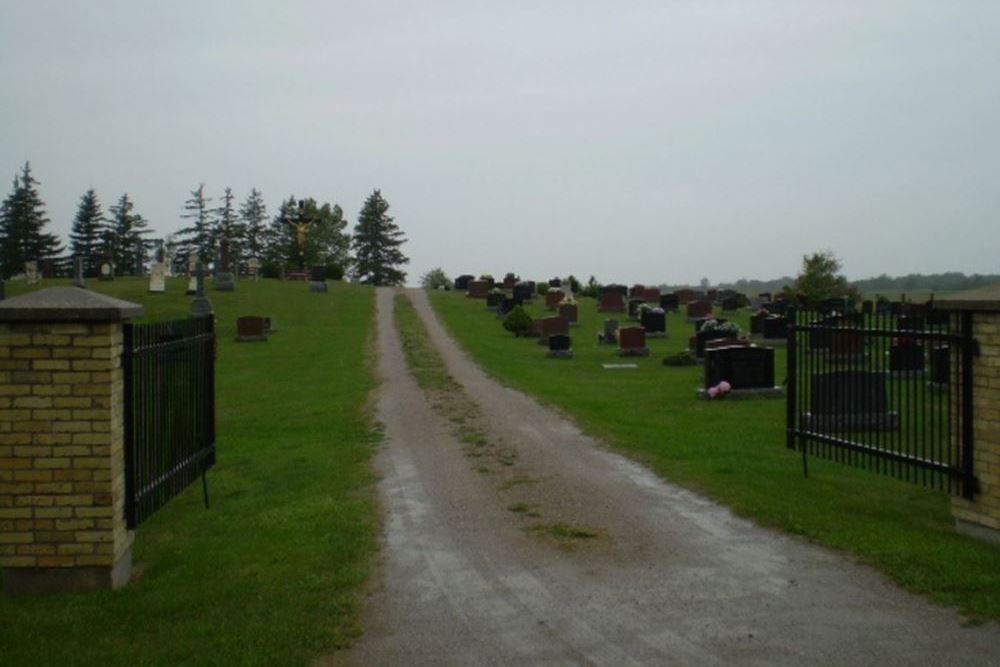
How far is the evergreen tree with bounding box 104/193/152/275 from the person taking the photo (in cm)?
8456

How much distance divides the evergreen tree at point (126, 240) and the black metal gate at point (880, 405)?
81.7m

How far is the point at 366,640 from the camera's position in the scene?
507 cm

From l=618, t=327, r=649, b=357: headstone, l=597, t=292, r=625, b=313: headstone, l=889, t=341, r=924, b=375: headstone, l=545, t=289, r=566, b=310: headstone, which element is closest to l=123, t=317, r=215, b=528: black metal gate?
l=889, t=341, r=924, b=375: headstone

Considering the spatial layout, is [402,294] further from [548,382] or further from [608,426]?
[608,426]

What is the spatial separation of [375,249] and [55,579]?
92.2 meters

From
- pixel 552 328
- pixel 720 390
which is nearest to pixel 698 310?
pixel 552 328

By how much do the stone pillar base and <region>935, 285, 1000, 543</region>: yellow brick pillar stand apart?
6246mm

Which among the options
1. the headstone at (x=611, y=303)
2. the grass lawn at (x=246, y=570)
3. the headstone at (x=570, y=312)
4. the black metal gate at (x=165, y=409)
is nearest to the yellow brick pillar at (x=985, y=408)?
the grass lawn at (x=246, y=570)

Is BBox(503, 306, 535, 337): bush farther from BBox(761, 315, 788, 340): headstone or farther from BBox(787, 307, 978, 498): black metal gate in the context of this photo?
BBox(787, 307, 978, 498): black metal gate

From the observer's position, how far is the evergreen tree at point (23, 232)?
76.7 m

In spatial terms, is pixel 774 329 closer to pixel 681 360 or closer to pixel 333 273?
pixel 681 360

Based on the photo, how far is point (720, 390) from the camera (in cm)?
1614

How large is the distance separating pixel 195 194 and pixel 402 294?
50.4m

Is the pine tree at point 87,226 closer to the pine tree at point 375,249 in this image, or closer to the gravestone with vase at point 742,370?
the pine tree at point 375,249
